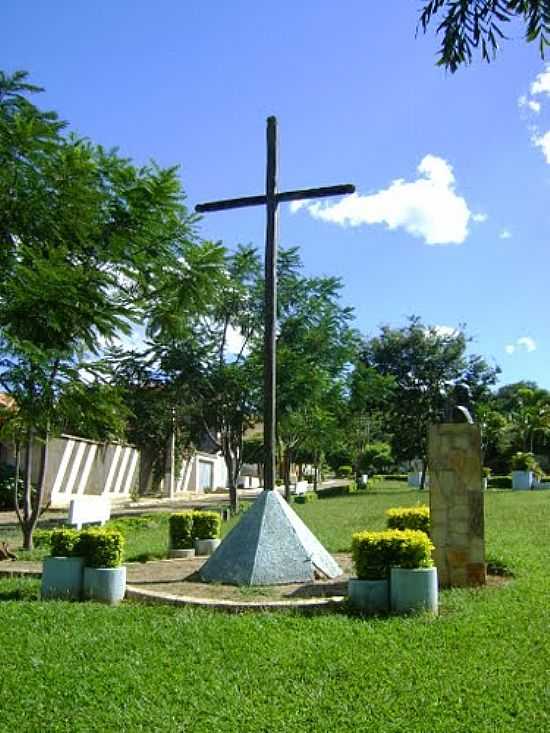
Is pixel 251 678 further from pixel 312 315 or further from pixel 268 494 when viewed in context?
pixel 312 315

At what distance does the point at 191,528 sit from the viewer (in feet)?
38.9

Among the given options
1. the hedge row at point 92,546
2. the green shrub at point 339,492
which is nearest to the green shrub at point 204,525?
the hedge row at point 92,546

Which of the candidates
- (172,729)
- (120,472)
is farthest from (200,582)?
(120,472)

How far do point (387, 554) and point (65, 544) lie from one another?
11.1 feet

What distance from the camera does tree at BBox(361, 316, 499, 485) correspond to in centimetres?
3906

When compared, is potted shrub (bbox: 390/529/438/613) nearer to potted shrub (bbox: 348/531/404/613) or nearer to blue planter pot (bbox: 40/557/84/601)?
potted shrub (bbox: 348/531/404/613)

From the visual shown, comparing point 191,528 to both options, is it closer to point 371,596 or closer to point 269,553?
point 269,553

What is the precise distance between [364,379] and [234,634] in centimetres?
2466

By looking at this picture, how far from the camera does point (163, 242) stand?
45.3ft

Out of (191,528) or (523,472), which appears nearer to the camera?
(191,528)

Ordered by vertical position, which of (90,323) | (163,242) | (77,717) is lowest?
(77,717)

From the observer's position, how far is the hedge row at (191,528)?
38.7ft

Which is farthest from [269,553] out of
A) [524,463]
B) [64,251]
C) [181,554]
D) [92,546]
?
[524,463]

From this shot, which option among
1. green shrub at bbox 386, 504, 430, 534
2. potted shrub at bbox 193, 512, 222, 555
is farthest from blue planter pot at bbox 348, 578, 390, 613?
potted shrub at bbox 193, 512, 222, 555
